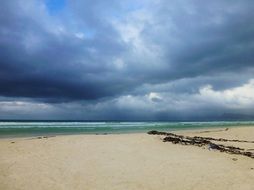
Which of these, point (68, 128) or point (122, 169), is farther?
point (68, 128)

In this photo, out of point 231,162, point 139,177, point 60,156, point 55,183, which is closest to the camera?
point 55,183

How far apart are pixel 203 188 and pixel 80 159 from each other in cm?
568

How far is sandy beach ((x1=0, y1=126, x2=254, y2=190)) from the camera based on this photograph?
8.55 metres

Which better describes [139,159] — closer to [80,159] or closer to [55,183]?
[80,159]

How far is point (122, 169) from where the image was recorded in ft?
34.3

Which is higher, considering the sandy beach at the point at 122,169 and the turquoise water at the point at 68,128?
the turquoise water at the point at 68,128

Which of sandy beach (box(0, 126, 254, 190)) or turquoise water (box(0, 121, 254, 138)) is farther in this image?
turquoise water (box(0, 121, 254, 138))

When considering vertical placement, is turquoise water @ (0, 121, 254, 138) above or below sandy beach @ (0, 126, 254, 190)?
above

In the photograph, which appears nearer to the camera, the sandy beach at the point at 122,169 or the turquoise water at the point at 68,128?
the sandy beach at the point at 122,169

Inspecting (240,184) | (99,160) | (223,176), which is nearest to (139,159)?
(99,160)

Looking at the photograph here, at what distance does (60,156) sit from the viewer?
42.9ft

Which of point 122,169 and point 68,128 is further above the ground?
point 68,128

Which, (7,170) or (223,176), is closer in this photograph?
(223,176)

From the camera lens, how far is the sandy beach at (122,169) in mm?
8547
